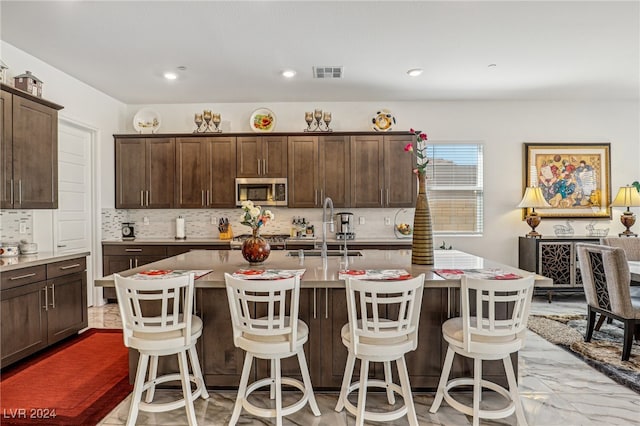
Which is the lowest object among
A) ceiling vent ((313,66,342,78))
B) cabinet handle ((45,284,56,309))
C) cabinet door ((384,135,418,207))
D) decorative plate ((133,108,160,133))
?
cabinet handle ((45,284,56,309))

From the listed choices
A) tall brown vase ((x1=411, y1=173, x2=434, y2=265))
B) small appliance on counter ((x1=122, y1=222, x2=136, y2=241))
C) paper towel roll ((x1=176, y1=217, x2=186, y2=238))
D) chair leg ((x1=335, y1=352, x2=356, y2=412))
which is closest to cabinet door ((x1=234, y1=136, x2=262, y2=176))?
paper towel roll ((x1=176, y1=217, x2=186, y2=238))

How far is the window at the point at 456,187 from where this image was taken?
18.9 feet

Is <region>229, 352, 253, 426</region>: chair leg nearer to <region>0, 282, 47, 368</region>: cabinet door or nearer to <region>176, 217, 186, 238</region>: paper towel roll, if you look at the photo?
<region>0, 282, 47, 368</region>: cabinet door

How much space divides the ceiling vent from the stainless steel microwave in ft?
4.98

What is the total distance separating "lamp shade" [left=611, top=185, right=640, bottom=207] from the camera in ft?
17.5

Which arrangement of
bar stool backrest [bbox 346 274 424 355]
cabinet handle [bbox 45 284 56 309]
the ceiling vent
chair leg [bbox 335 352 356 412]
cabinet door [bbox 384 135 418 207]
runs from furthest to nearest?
cabinet door [bbox 384 135 418 207] < the ceiling vent < cabinet handle [bbox 45 284 56 309] < chair leg [bbox 335 352 356 412] < bar stool backrest [bbox 346 274 424 355]

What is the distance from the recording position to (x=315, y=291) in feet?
8.51

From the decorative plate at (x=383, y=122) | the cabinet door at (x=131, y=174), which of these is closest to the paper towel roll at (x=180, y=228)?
the cabinet door at (x=131, y=174)

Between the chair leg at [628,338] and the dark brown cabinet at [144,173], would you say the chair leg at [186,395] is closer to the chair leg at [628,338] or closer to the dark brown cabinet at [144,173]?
the chair leg at [628,338]

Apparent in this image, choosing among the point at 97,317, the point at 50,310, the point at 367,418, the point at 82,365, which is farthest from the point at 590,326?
the point at 97,317

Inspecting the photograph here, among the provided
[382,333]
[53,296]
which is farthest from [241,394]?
[53,296]

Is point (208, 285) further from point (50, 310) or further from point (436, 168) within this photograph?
point (436, 168)

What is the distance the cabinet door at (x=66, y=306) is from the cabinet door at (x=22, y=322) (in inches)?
3.4

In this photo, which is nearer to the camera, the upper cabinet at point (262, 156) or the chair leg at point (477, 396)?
the chair leg at point (477, 396)
